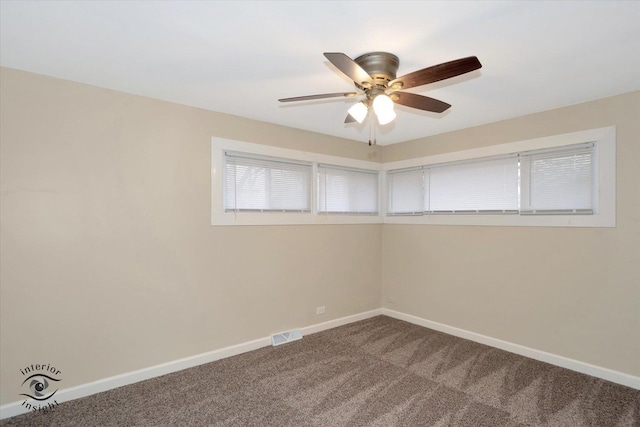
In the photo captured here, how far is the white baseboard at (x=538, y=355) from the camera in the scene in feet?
9.44

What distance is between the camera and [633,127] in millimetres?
2844

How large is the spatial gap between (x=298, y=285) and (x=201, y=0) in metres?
3.03

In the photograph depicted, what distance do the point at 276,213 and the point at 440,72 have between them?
7.98ft

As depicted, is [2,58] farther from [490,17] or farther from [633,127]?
[633,127]

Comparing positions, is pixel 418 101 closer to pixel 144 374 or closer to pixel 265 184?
pixel 265 184

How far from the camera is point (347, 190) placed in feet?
15.0

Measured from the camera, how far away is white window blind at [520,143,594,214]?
3125mm

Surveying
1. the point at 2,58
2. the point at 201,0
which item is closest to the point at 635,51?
the point at 201,0

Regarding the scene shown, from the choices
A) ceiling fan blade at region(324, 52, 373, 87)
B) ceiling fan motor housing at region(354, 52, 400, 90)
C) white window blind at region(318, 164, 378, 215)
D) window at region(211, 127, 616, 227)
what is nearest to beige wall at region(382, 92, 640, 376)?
window at region(211, 127, 616, 227)

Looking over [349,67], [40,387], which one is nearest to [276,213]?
[349,67]

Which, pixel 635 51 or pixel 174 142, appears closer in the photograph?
pixel 635 51

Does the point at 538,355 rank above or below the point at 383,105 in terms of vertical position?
below

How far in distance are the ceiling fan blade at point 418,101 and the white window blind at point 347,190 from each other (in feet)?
6.70

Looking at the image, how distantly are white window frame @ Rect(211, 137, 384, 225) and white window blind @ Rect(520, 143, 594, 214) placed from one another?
191cm
